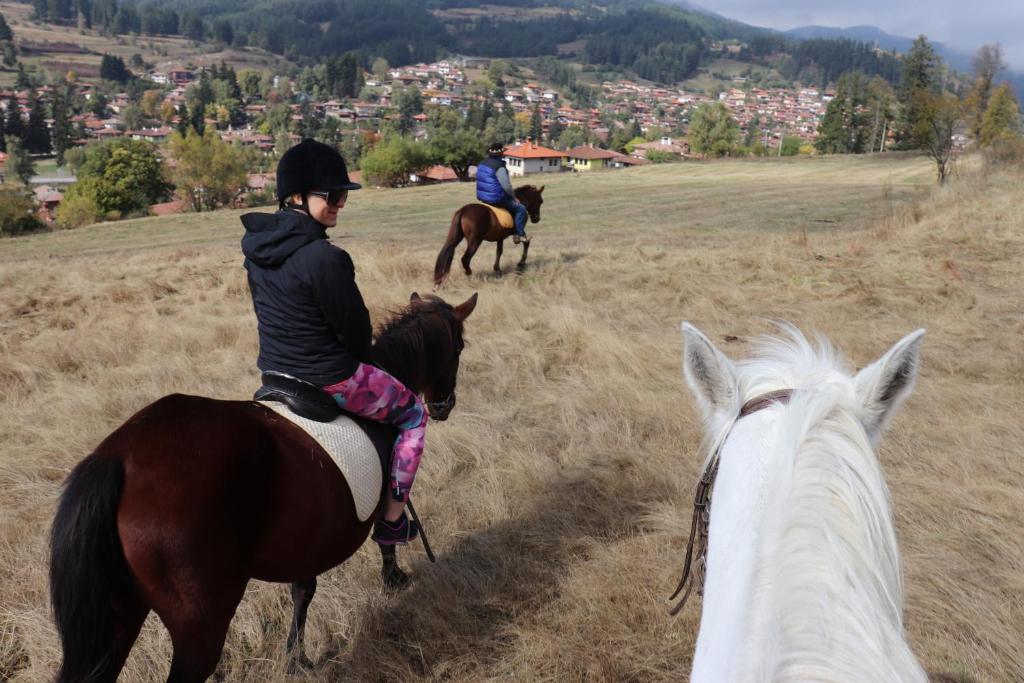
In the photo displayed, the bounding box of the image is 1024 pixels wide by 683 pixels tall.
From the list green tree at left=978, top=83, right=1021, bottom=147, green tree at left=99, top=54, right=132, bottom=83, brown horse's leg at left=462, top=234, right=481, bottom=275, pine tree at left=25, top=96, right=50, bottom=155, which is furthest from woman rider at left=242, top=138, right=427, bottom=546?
green tree at left=99, top=54, right=132, bottom=83

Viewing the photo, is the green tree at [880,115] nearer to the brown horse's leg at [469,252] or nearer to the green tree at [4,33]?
the brown horse's leg at [469,252]

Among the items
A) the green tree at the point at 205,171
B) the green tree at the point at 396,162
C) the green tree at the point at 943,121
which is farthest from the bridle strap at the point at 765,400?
the green tree at the point at 205,171

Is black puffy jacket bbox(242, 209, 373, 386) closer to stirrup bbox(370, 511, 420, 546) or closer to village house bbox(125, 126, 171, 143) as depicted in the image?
stirrup bbox(370, 511, 420, 546)

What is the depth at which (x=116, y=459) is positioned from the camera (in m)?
2.10

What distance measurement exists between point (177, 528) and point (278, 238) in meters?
1.21

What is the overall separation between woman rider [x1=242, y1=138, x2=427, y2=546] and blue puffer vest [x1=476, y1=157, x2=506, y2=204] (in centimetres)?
906

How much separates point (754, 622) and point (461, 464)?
384cm

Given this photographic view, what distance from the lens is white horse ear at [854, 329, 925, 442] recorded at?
1593 mm

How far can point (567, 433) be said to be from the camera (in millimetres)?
5586

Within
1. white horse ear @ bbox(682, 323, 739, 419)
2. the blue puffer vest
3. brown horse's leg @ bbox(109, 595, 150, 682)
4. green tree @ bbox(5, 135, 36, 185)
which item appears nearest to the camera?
white horse ear @ bbox(682, 323, 739, 419)

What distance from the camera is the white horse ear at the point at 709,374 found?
169 centimetres

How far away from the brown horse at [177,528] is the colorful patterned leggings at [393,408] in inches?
15.8

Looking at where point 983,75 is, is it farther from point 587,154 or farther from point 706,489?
point 587,154

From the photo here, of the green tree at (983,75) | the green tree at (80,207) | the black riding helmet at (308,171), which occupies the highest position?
the green tree at (983,75)
